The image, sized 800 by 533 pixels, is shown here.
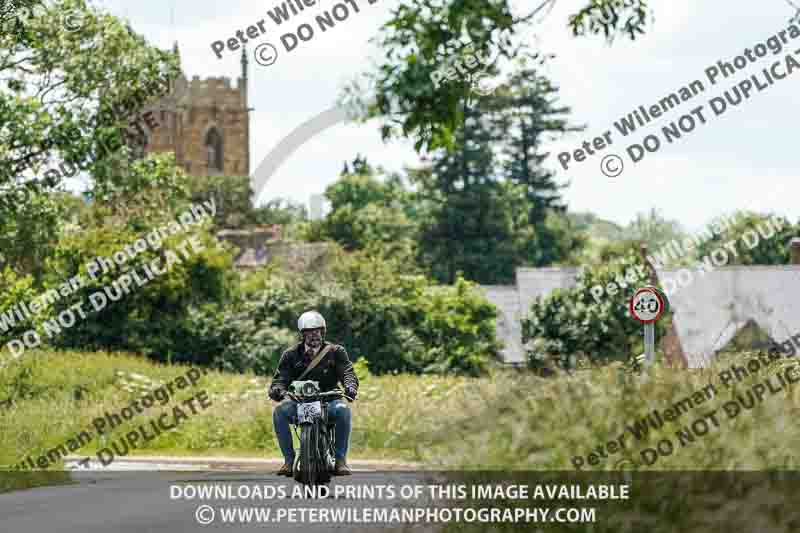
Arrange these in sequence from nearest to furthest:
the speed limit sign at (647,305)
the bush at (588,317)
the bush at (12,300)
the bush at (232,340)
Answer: the speed limit sign at (647,305) → the bush at (12,300) → the bush at (232,340) → the bush at (588,317)

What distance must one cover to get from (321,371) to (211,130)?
132929 mm

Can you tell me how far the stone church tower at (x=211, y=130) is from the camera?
139 metres

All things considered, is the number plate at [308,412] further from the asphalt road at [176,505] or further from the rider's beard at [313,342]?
the asphalt road at [176,505]

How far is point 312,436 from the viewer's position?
39.8 feet

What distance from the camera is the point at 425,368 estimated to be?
148 feet

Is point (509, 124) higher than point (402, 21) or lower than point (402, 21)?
higher

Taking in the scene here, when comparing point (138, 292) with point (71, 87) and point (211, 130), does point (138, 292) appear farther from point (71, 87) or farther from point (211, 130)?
point (211, 130)

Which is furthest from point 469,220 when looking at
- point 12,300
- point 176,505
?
point 176,505

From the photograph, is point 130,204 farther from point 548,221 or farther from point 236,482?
point 548,221

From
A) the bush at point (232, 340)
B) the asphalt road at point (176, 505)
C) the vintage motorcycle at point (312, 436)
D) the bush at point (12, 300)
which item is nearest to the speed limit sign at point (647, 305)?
the asphalt road at point (176, 505)

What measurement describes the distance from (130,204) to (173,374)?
13.0 m

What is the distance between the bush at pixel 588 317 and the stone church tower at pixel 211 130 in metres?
91.7

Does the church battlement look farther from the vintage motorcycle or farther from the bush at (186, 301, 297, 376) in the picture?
the vintage motorcycle

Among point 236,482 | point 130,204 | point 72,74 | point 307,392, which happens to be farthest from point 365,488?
point 130,204
